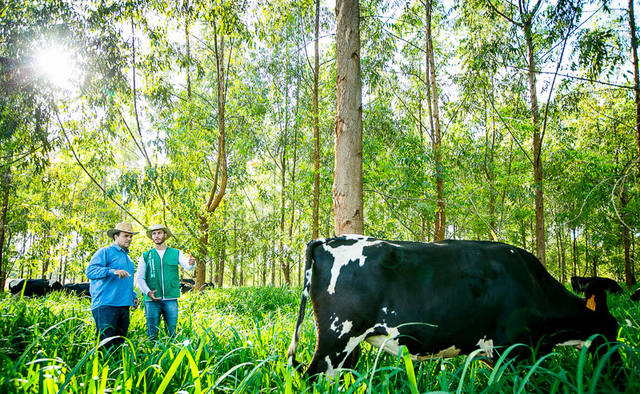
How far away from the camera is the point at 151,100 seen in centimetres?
948

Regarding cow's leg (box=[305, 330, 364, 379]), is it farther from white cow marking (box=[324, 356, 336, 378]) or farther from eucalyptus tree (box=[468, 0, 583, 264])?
eucalyptus tree (box=[468, 0, 583, 264])

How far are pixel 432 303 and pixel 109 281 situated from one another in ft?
11.7

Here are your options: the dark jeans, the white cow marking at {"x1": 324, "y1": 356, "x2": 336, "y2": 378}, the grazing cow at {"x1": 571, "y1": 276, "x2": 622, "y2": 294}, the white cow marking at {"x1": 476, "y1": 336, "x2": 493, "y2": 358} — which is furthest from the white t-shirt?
the grazing cow at {"x1": 571, "y1": 276, "x2": 622, "y2": 294}

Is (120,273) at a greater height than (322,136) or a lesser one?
lesser

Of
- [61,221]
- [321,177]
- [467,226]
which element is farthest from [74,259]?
[467,226]

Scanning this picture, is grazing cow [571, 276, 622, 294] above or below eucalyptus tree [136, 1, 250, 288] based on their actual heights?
below

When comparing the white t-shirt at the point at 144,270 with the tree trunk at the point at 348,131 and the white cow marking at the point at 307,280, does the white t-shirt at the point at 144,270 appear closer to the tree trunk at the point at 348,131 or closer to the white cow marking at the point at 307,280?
the tree trunk at the point at 348,131

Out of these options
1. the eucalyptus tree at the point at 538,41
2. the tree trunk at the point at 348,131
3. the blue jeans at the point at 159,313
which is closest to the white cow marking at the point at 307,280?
the tree trunk at the point at 348,131

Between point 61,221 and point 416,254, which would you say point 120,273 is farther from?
point 61,221

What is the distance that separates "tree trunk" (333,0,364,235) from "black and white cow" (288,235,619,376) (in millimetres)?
1190

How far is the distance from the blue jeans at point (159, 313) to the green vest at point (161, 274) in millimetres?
95

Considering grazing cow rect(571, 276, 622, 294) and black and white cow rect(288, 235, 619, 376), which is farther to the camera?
grazing cow rect(571, 276, 622, 294)

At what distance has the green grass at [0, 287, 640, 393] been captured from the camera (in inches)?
80.6

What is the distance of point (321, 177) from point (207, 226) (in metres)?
4.41
